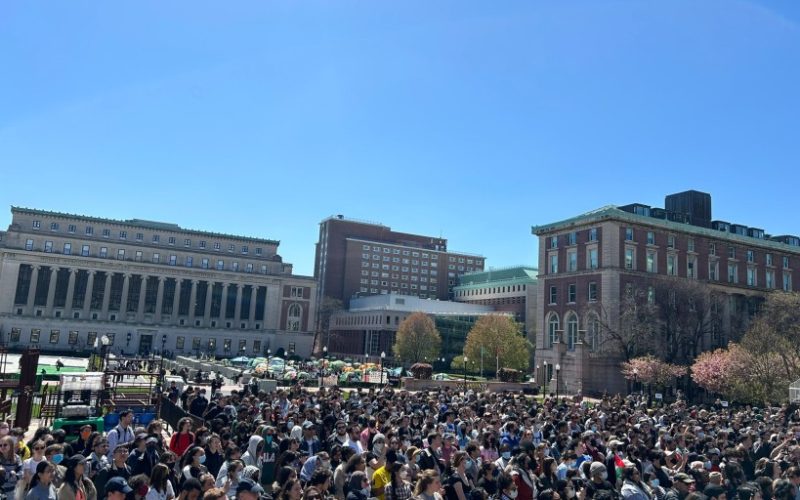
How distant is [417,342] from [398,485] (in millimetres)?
93204

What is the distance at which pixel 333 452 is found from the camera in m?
12.7

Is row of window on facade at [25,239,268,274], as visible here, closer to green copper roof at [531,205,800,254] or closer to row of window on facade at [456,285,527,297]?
row of window on facade at [456,285,527,297]

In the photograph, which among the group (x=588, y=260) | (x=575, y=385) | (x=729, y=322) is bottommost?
(x=575, y=385)

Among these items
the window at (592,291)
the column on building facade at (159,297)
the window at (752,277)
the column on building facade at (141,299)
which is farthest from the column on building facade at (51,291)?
the window at (752,277)

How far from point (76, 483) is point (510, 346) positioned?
82.5 meters

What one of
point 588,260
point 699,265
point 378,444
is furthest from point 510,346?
point 378,444

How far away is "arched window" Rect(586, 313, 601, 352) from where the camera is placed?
6712 centimetres

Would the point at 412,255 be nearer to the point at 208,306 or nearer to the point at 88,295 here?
the point at 208,306

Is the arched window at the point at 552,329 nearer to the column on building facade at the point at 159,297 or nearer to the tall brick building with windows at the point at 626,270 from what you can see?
the tall brick building with windows at the point at 626,270

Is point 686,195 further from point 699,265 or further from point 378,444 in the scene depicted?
point 378,444

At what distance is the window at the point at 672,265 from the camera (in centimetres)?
7200

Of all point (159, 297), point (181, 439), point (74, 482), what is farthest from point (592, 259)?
point (159, 297)

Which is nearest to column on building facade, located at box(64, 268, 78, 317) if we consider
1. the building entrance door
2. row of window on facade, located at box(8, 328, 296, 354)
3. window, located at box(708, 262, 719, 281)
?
row of window on facade, located at box(8, 328, 296, 354)

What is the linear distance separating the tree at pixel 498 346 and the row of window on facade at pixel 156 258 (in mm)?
54226
